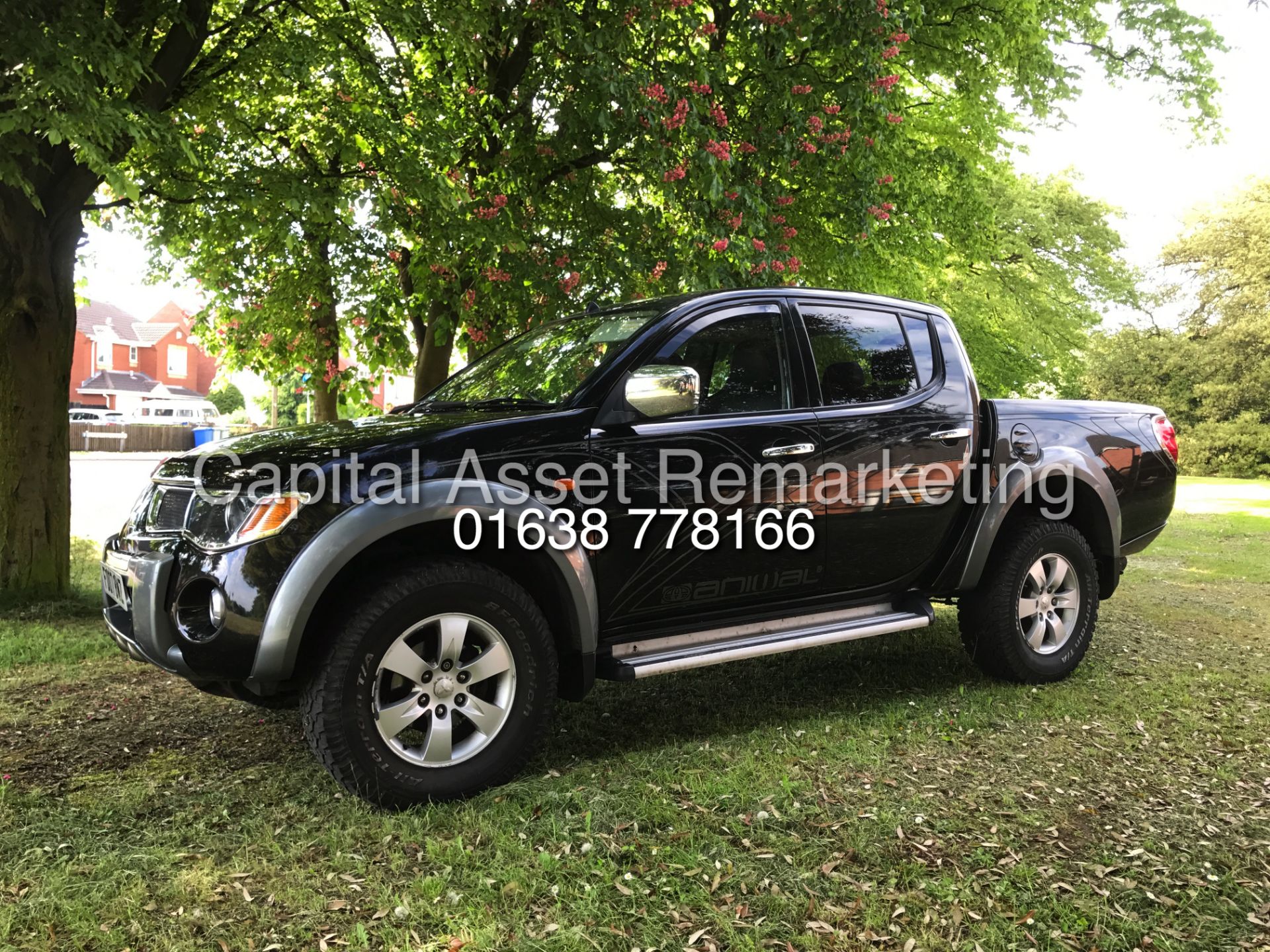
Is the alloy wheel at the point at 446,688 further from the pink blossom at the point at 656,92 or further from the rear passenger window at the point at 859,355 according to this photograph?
the pink blossom at the point at 656,92

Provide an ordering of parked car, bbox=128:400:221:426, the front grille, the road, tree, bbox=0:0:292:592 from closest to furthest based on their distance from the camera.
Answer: the front grille
tree, bbox=0:0:292:592
the road
parked car, bbox=128:400:221:426

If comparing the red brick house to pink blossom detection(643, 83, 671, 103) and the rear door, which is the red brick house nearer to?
pink blossom detection(643, 83, 671, 103)

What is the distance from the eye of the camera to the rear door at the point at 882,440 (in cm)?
444

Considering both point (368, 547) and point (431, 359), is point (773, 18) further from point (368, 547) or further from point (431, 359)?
point (368, 547)

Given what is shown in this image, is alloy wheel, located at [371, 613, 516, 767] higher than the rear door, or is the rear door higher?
the rear door

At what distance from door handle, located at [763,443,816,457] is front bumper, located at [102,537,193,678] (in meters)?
2.40

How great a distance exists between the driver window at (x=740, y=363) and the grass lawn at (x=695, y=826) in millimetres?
1500

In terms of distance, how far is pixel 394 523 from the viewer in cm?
335

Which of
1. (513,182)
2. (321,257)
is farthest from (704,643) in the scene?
(321,257)

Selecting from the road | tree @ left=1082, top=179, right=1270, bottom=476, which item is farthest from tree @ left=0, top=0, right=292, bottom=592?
tree @ left=1082, top=179, right=1270, bottom=476

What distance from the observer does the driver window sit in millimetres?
4152

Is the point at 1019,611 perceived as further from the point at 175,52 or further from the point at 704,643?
the point at 175,52

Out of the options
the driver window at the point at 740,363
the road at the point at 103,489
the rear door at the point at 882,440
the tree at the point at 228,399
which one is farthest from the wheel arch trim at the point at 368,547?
the tree at the point at 228,399

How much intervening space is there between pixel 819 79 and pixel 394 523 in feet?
23.4
